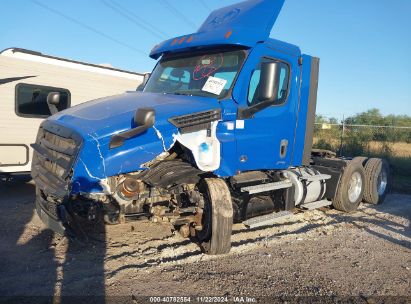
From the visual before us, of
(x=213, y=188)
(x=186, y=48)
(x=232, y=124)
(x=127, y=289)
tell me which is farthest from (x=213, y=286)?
(x=186, y=48)

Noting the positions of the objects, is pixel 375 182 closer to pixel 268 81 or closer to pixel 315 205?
pixel 315 205

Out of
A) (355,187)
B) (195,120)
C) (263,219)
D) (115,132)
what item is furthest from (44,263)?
(355,187)

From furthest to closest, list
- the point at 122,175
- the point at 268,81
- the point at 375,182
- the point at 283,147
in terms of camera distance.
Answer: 1. the point at 375,182
2. the point at 283,147
3. the point at 268,81
4. the point at 122,175

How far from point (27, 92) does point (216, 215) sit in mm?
5628

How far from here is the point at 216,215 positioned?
468cm

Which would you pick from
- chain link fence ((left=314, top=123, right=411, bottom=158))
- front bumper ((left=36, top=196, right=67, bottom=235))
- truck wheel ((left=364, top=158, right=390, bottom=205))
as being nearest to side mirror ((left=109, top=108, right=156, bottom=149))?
front bumper ((left=36, top=196, right=67, bottom=235))

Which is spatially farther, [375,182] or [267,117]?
[375,182]

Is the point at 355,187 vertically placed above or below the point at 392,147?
below

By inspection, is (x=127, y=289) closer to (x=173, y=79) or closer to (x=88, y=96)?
(x=173, y=79)

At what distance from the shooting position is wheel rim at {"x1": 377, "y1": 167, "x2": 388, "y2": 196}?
8778mm

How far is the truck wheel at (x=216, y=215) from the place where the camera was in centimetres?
470

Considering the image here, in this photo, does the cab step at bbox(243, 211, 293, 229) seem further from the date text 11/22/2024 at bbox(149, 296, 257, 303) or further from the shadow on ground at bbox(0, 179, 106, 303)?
the shadow on ground at bbox(0, 179, 106, 303)

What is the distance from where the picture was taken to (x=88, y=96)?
929 centimetres

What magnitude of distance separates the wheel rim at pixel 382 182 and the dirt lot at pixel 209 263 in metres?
2.37
